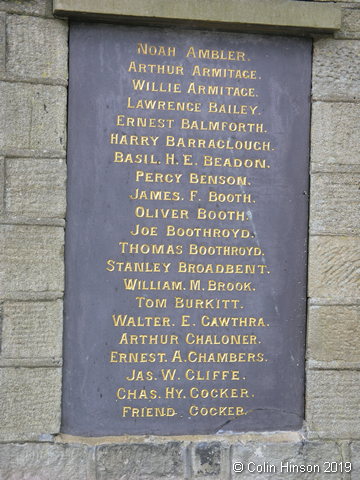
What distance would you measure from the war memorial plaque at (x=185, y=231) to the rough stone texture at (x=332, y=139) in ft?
0.23

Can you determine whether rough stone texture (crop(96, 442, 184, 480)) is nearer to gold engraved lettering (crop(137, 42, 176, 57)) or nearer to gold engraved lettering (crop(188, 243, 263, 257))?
gold engraved lettering (crop(188, 243, 263, 257))

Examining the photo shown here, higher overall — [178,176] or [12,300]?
[178,176]

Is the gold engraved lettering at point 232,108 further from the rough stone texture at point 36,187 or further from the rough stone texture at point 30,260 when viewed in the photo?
the rough stone texture at point 30,260

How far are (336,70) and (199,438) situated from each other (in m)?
2.35

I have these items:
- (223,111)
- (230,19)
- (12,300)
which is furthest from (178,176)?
(12,300)

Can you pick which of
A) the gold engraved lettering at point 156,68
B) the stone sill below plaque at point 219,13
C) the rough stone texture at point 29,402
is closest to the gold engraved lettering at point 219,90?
the gold engraved lettering at point 156,68

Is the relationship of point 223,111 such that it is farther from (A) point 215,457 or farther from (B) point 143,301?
(A) point 215,457

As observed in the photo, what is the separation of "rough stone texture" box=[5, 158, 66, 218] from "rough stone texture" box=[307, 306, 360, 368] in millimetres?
1647

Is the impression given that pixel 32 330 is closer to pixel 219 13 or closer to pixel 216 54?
pixel 216 54

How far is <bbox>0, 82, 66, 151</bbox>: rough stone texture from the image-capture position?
131 inches

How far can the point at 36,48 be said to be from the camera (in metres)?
3.35

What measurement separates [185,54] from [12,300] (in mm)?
1747

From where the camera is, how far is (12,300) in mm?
3328

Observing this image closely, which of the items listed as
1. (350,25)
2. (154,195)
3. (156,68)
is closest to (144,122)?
(156,68)
